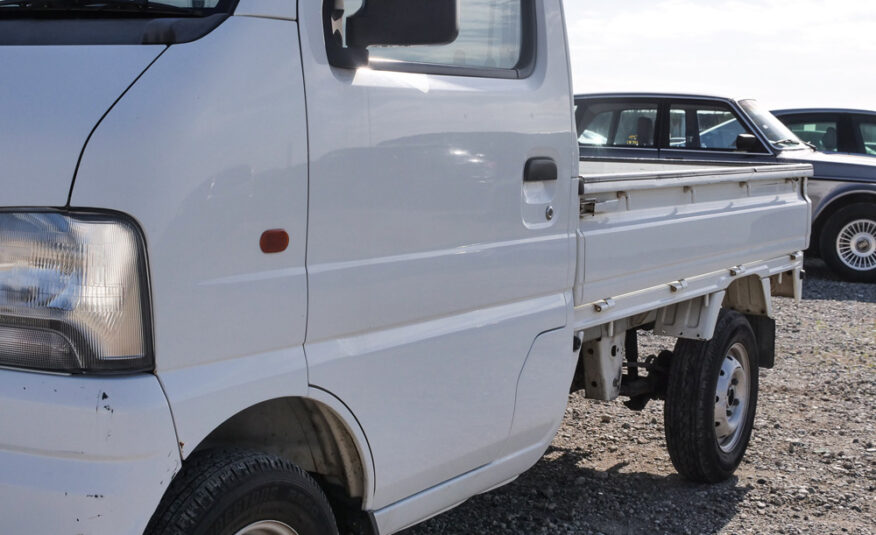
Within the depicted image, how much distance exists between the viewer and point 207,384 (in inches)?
87.5

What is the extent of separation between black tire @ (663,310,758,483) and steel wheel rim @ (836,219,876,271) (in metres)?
7.36

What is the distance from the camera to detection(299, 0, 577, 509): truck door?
99.5 inches

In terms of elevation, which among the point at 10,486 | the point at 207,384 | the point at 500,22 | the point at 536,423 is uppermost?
the point at 500,22

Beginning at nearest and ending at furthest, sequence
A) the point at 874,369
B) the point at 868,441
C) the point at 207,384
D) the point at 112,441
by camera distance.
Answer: the point at 112,441
the point at 207,384
the point at 868,441
the point at 874,369

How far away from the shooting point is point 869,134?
39.9 ft

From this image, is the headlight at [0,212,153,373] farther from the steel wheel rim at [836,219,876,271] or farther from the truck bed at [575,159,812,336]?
the steel wheel rim at [836,219,876,271]

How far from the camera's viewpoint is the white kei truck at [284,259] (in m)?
2.07

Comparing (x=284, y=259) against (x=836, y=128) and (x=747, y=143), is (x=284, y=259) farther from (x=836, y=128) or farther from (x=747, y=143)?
(x=836, y=128)

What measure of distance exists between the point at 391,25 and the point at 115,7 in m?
0.64

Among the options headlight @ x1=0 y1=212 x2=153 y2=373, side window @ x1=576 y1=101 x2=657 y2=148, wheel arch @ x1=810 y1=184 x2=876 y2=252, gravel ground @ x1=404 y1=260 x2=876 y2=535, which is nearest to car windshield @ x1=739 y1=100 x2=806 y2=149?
wheel arch @ x1=810 y1=184 x2=876 y2=252

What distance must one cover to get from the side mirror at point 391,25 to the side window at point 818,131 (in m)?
10.7

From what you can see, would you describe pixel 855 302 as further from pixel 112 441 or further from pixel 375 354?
pixel 112 441

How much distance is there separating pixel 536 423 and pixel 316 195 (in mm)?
1262

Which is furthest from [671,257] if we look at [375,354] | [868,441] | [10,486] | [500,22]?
[10,486]
